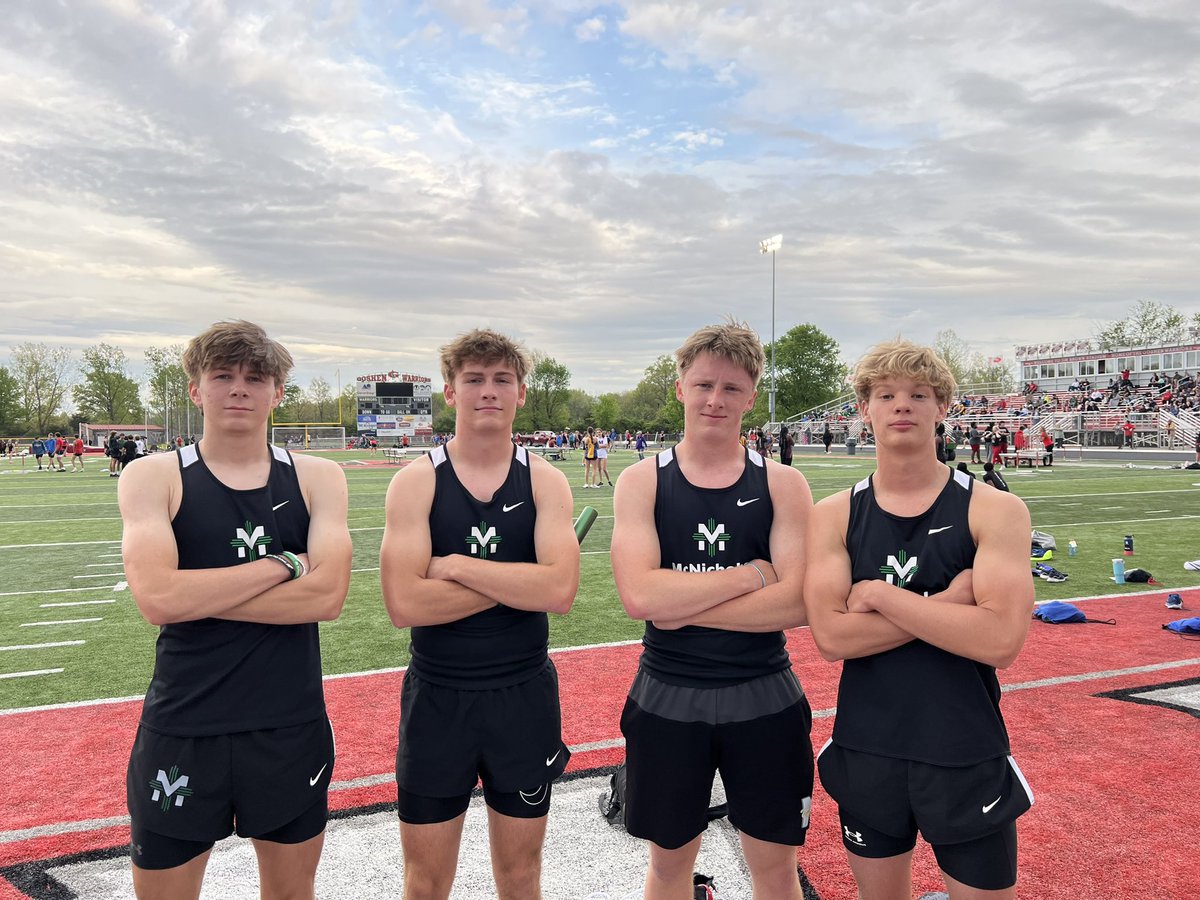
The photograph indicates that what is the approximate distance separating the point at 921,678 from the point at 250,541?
2.27 m

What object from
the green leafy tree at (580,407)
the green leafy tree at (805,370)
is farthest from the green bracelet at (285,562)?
the green leafy tree at (580,407)

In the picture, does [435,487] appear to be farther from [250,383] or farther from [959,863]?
[959,863]

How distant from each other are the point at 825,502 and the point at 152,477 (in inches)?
89.6

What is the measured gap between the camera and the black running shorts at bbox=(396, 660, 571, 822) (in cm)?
275

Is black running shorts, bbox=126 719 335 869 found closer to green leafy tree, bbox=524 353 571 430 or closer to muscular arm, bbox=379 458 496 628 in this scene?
muscular arm, bbox=379 458 496 628

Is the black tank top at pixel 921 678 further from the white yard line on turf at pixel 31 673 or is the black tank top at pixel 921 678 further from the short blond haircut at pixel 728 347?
the white yard line on turf at pixel 31 673

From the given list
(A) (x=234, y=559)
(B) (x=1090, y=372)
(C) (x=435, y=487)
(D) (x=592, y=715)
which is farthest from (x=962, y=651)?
(B) (x=1090, y=372)

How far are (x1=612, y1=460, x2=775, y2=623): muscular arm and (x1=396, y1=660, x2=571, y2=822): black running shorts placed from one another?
566mm

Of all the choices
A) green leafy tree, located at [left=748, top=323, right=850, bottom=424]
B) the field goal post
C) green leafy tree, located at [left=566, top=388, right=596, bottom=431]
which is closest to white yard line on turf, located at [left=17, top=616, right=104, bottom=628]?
the field goal post

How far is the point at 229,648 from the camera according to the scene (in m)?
2.64

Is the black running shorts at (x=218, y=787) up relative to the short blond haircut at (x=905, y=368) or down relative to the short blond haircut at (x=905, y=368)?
down

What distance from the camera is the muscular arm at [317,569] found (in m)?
2.65

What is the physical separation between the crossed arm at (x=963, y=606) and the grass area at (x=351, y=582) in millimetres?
5058

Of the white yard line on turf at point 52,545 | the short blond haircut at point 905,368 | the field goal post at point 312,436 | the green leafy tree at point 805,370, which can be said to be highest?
the green leafy tree at point 805,370
